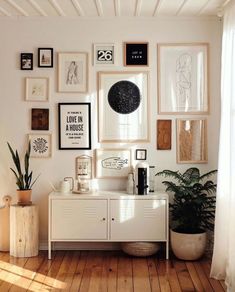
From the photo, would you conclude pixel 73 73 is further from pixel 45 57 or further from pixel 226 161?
pixel 226 161

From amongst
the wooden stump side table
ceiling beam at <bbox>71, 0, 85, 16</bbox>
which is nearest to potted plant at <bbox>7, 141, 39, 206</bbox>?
the wooden stump side table

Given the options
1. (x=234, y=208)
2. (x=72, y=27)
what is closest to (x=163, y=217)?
(x=234, y=208)

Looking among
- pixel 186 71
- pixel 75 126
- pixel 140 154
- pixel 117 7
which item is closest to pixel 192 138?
pixel 140 154

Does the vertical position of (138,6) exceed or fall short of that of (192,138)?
it exceeds it

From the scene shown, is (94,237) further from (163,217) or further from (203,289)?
(203,289)

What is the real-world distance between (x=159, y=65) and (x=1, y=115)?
1.74m

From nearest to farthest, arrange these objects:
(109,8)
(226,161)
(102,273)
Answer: (226,161), (102,273), (109,8)

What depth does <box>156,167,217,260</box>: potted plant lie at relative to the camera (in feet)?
14.8

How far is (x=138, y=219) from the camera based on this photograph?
15.1 feet

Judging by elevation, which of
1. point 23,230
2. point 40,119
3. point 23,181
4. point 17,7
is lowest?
point 23,230

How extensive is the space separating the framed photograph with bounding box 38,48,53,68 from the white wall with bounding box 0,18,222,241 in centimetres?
5

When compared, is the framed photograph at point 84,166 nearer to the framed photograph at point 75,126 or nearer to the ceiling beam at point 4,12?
the framed photograph at point 75,126

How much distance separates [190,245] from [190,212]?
314 millimetres

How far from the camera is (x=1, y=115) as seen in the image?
4.93 m
